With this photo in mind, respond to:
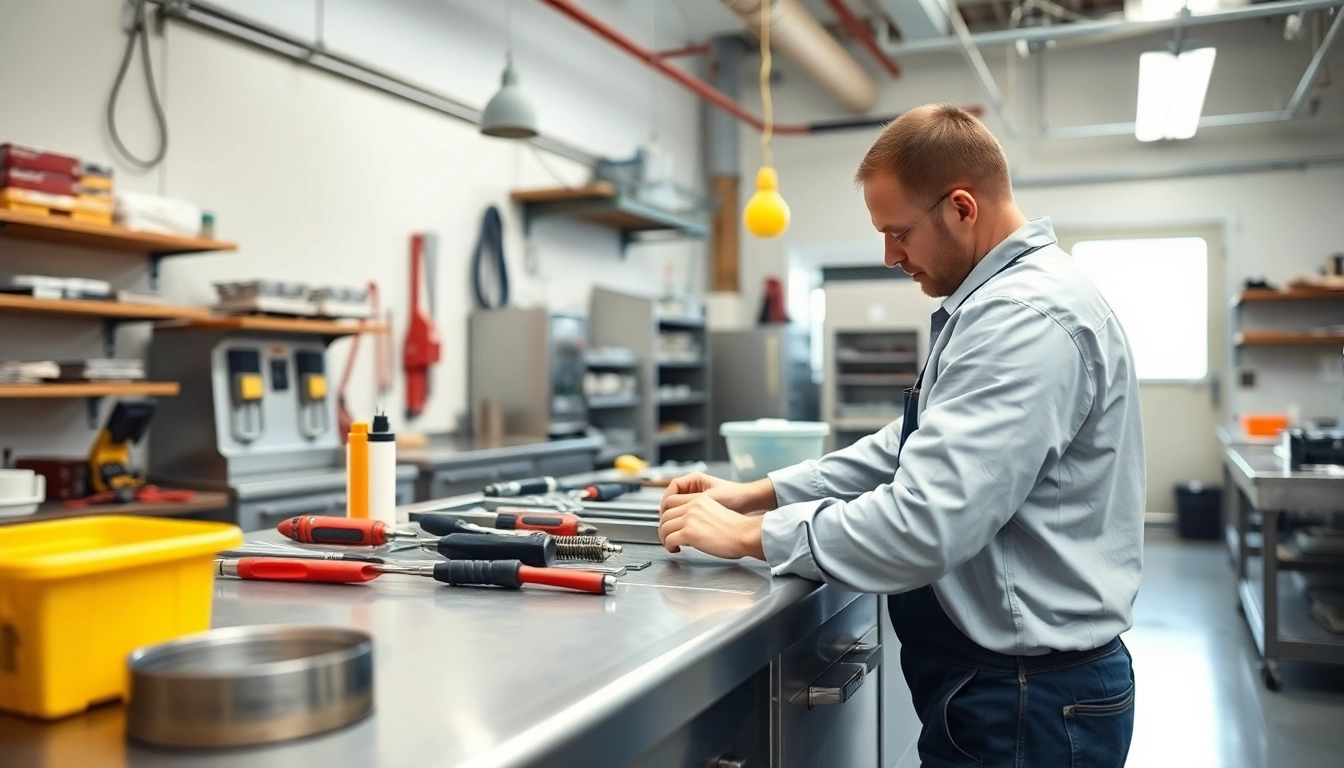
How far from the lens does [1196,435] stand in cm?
801

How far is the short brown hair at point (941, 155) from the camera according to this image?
1479 mm

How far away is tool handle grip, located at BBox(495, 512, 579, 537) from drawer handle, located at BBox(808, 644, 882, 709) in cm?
48

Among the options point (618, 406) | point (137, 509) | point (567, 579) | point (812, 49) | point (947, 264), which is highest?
point (812, 49)

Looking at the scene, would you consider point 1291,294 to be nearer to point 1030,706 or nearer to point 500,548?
point 1030,706

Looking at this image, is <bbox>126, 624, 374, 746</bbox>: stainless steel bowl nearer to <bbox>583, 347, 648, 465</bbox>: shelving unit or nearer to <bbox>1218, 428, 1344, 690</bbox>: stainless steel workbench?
Result: <bbox>1218, 428, 1344, 690</bbox>: stainless steel workbench

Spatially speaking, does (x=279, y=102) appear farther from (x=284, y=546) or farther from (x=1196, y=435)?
(x=1196, y=435)

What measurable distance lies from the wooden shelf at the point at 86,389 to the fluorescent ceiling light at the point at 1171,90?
464 centimetres

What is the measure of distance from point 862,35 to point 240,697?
6999 millimetres

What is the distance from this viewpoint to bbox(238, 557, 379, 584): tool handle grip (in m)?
1.46

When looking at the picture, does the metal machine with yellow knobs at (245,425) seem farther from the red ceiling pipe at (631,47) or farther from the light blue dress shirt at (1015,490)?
the light blue dress shirt at (1015,490)

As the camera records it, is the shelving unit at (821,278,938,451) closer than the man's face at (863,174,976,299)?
No

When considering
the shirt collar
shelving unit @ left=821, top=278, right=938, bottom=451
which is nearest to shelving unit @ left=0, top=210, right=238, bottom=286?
the shirt collar

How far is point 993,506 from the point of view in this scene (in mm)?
1301

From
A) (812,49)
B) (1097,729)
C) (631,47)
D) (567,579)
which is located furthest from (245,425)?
(812,49)
